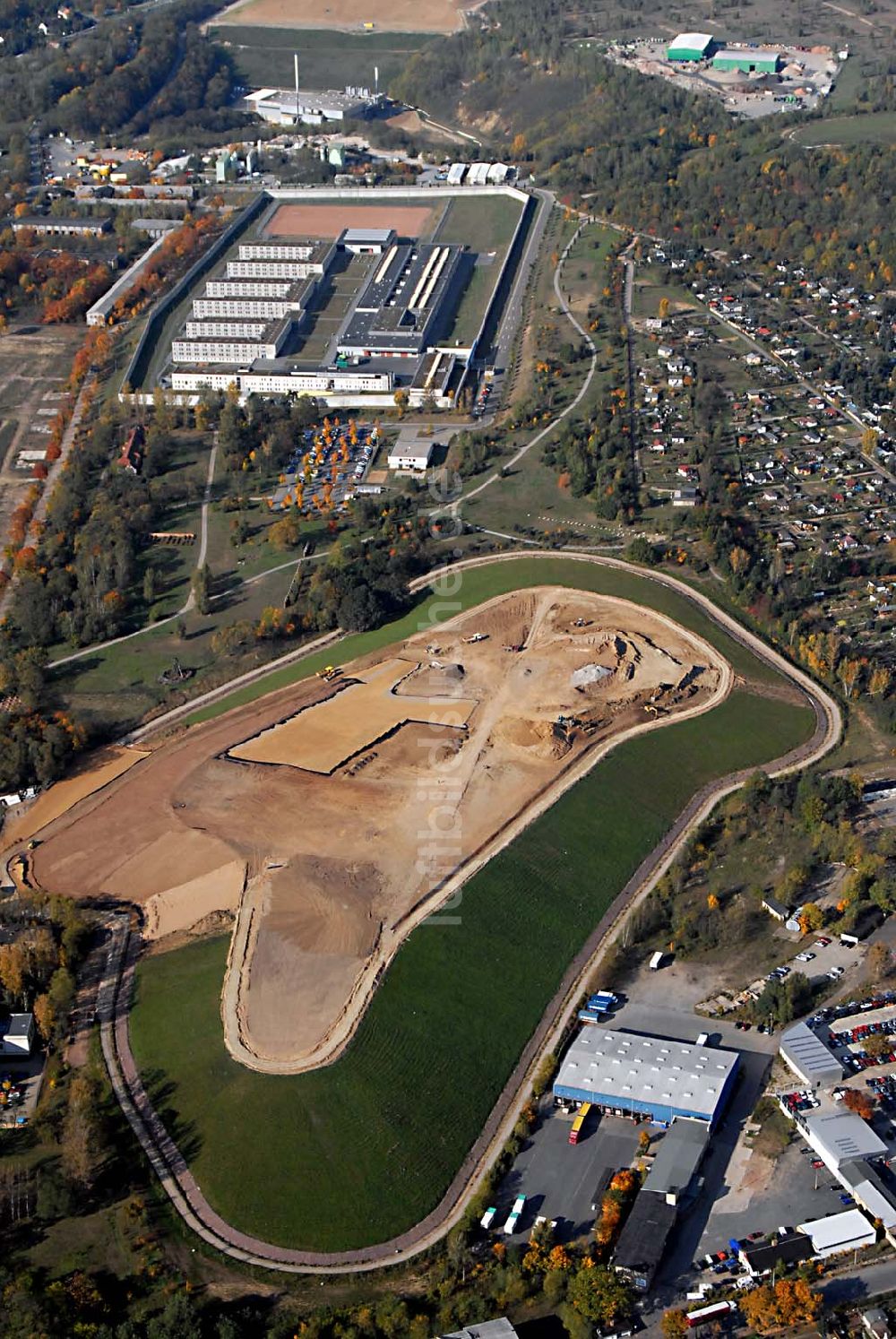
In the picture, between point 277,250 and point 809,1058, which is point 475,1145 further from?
point 277,250

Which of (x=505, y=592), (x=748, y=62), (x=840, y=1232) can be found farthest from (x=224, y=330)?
(x=748, y=62)

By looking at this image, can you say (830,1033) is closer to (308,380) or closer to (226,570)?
(226,570)

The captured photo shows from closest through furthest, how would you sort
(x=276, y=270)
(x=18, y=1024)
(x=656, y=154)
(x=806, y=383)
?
(x=18, y=1024), (x=806, y=383), (x=276, y=270), (x=656, y=154)

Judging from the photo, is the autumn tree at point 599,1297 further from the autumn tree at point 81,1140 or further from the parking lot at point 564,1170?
the autumn tree at point 81,1140

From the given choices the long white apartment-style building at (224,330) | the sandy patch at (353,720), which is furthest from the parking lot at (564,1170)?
the long white apartment-style building at (224,330)

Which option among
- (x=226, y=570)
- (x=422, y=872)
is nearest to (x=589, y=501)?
(x=226, y=570)

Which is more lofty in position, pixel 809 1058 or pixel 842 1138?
pixel 809 1058

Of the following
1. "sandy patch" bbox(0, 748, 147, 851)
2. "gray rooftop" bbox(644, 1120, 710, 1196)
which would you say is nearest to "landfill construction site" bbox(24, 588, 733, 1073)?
"sandy patch" bbox(0, 748, 147, 851)
